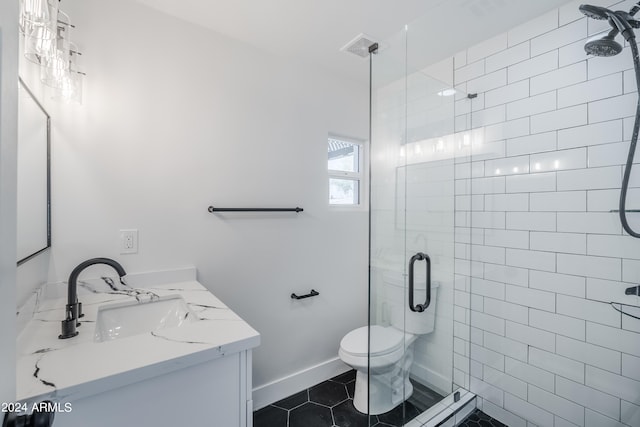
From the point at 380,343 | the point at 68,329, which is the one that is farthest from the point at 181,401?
the point at 380,343

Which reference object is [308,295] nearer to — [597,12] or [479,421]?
[479,421]

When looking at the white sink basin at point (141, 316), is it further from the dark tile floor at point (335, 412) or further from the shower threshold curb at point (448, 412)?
the shower threshold curb at point (448, 412)

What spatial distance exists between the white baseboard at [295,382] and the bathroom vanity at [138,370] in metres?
1.02

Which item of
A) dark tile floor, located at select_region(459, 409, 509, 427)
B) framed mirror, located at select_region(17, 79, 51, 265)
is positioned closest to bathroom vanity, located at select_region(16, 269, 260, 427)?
framed mirror, located at select_region(17, 79, 51, 265)

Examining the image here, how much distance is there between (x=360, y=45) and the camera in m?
1.89

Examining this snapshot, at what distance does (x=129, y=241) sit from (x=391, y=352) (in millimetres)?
1578

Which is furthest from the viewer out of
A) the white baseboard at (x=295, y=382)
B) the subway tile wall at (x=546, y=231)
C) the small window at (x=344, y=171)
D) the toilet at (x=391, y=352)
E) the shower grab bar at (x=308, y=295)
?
the small window at (x=344, y=171)

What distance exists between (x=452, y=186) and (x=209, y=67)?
1.78m

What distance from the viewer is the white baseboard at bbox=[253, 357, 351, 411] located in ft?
6.18

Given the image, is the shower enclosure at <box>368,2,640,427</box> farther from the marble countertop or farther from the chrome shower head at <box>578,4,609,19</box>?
the marble countertop

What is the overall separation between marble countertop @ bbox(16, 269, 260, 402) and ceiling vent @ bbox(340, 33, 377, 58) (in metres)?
1.76

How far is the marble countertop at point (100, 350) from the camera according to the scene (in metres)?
0.71

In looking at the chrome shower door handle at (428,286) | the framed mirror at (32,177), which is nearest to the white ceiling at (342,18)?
the framed mirror at (32,177)

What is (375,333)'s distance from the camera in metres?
1.62
